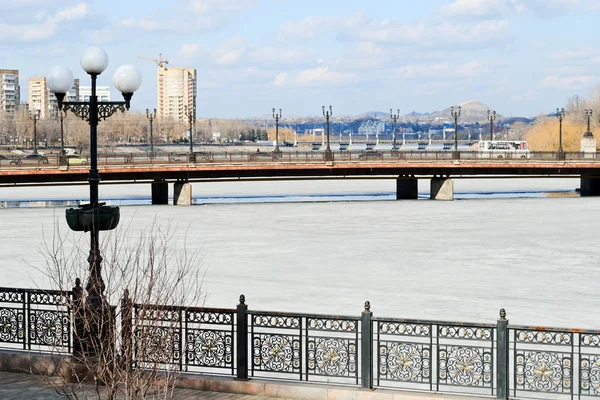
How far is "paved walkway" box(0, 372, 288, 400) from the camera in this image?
451 inches

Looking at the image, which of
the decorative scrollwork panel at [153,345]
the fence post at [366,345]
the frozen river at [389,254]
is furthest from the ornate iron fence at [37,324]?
the fence post at [366,345]

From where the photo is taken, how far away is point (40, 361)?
1243 cm

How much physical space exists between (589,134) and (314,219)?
122 feet

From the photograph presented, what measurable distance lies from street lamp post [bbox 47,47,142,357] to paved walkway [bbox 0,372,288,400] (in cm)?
66

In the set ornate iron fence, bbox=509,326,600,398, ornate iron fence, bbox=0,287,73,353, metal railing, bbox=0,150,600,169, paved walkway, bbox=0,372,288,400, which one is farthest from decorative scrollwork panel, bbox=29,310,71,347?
metal railing, bbox=0,150,600,169

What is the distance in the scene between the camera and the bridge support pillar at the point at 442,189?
60219 millimetres

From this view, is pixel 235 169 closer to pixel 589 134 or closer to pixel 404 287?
pixel 589 134

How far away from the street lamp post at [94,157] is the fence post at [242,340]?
5.32 ft

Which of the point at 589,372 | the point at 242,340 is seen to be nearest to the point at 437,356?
the point at 589,372

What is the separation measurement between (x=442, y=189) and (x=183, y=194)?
16.7 meters

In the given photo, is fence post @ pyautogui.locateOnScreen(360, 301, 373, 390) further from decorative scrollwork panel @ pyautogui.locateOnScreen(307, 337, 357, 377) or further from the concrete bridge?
the concrete bridge

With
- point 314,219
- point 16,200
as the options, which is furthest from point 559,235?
point 16,200

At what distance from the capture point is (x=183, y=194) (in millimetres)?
55875

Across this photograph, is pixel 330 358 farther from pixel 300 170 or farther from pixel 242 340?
pixel 300 170
